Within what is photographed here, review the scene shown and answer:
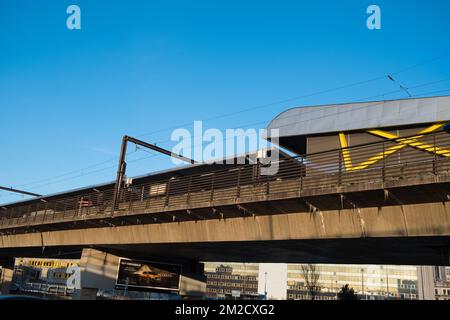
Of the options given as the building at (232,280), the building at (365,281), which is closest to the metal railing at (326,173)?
the building at (365,281)

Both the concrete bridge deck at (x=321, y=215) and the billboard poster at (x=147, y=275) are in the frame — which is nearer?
the concrete bridge deck at (x=321, y=215)

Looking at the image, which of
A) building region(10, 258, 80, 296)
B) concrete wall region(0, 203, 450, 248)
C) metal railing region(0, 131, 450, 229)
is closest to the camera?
concrete wall region(0, 203, 450, 248)

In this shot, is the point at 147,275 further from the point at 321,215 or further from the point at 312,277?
the point at 312,277

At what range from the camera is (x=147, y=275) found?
31156mm

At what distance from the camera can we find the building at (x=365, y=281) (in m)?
134

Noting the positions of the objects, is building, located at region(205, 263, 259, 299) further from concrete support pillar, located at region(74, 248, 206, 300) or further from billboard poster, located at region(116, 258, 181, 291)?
concrete support pillar, located at region(74, 248, 206, 300)

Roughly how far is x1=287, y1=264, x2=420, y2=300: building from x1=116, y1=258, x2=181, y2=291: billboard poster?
4264 inches

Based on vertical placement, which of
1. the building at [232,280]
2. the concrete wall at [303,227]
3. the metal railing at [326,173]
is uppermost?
the metal railing at [326,173]

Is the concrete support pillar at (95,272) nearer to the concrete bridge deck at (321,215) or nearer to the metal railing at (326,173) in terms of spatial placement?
the concrete bridge deck at (321,215)

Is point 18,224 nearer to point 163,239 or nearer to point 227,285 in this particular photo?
point 163,239

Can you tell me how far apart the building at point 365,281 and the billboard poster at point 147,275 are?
108m

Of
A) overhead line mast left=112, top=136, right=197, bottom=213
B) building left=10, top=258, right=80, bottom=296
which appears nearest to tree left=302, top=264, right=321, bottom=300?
building left=10, top=258, right=80, bottom=296

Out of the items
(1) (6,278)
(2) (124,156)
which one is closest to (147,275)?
(2) (124,156)

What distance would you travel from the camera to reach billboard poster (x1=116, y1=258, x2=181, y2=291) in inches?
1171
